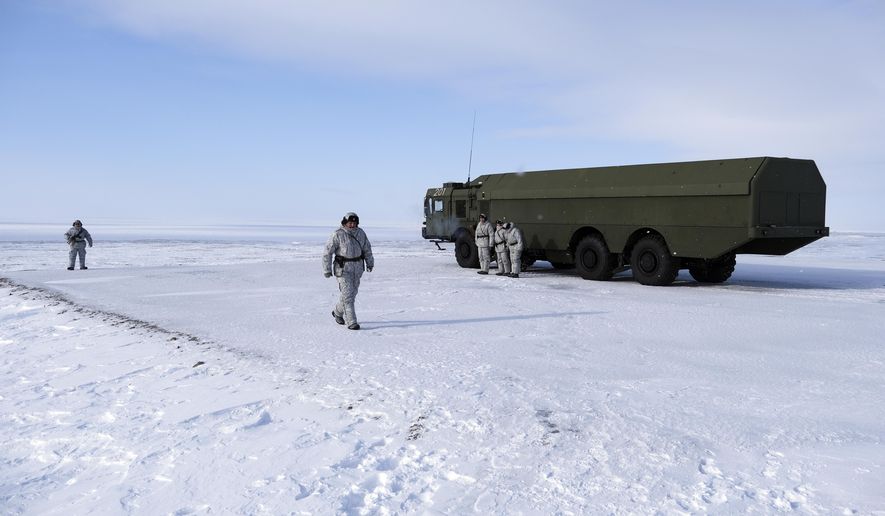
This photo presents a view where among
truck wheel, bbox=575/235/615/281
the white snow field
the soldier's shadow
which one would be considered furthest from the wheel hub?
the soldier's shadow

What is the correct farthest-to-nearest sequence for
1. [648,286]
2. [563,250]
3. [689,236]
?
[563,250]
[648,286]
[689,236]

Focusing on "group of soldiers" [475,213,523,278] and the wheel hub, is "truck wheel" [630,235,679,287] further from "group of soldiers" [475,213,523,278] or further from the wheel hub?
"group of soldiers" [475,213,523,278]

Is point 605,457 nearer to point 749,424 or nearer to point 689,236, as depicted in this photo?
point 749,424

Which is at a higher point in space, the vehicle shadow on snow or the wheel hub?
the wheel hub

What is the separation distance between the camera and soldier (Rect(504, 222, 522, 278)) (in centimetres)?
1650

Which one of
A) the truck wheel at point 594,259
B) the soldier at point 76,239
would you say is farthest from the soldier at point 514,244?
the soldier at point 76,239

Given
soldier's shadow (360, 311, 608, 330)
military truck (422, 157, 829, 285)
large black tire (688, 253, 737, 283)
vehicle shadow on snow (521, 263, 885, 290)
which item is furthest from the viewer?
large black tire (688, 253, 737, 283)

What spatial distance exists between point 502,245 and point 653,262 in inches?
149

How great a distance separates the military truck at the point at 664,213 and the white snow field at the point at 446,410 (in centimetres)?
233

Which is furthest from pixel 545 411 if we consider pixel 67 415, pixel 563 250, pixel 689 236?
pixel 563 250

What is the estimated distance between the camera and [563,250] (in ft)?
55.2

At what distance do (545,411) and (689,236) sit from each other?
9.62m

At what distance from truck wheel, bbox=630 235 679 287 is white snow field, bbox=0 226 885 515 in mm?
2992

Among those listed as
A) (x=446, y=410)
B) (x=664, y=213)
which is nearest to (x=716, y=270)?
(x=664, y=213)
